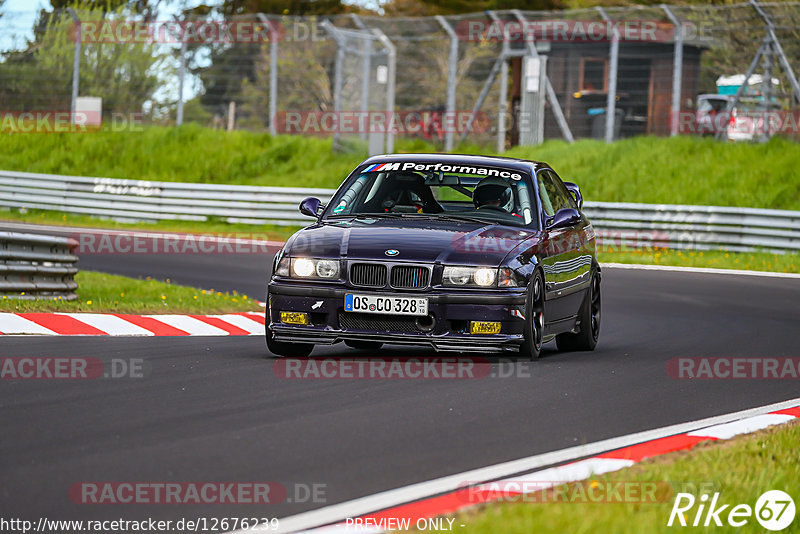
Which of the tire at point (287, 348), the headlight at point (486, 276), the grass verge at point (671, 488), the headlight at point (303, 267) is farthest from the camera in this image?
the tire at point (287, 348)

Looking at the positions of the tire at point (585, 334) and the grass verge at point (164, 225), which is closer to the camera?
the tire at point (585, 334)

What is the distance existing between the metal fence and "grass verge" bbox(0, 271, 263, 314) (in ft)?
47.3

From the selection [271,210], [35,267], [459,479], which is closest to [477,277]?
[459,479]

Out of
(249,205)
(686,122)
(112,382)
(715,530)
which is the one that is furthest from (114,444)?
(686,122)

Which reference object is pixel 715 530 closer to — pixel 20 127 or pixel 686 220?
pixel 686 220

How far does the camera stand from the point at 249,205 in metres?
28.4

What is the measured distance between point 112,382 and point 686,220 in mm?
17678

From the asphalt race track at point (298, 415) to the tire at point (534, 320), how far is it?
116 millimetres

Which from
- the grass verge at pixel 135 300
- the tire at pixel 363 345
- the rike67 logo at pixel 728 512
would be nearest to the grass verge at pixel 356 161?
the grass verge at pixel 135 300

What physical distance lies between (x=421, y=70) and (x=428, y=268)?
21.9 m

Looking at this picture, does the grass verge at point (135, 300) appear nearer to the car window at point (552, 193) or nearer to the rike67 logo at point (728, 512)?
the car window at point (552, 193)

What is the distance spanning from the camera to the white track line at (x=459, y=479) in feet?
15.8

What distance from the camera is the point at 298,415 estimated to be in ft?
23.0

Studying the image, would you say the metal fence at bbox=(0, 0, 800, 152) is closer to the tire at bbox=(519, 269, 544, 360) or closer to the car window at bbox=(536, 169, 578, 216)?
the car window at bbox=(536, 169, 578, 216)
